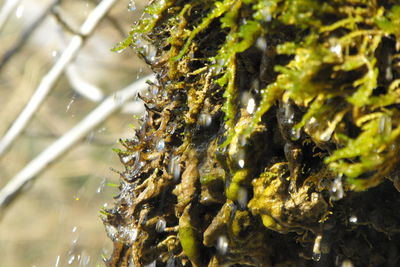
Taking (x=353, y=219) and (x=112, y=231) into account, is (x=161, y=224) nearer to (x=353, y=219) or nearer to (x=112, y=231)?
(x=112, y=231)

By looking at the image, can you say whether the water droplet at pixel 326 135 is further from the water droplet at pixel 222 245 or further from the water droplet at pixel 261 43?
the water droplet at pixel 222 245

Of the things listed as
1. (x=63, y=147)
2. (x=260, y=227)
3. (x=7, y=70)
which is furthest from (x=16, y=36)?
(x=260, y=227)

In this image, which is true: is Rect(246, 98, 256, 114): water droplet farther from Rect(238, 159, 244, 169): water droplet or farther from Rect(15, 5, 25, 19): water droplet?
Rect(15, 5, 25, 19): water droplet

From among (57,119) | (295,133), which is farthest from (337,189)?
(57,119)

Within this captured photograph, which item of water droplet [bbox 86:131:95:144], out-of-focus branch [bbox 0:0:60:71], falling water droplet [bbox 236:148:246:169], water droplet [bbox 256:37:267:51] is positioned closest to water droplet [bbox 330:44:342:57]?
water droplet [bbox 256:37:267:51]

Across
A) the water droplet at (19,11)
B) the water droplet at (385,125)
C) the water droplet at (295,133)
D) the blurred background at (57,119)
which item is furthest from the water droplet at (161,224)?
the water droplet at (19,11)

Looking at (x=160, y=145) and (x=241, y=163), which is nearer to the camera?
(x=241, y=163)

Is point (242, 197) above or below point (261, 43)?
below
